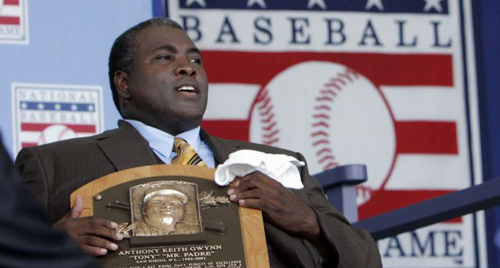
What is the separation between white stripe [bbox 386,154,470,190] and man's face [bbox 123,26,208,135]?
218cm

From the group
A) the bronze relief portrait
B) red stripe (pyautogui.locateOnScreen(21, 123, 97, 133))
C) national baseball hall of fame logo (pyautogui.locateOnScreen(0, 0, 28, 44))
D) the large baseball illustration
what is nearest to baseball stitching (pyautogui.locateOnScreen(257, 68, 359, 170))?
the large baseball illustration

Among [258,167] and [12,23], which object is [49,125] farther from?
[258,167]

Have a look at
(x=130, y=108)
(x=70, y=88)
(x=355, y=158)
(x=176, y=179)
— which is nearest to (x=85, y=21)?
(x=70, y=88)

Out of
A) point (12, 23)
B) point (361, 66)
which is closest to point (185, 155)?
point (12, 23)

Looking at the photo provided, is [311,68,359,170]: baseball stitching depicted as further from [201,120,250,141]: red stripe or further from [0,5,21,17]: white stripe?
[0,5,21,17]: white stripe

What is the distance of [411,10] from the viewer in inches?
201

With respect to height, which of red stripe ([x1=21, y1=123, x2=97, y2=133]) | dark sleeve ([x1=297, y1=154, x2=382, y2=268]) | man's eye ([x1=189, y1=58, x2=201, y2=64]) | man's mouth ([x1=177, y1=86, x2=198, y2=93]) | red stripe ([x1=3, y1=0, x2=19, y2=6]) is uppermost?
red stripe ([x1=3, y1=0, x2=19, y2=6])

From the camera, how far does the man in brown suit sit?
2551 millimetres

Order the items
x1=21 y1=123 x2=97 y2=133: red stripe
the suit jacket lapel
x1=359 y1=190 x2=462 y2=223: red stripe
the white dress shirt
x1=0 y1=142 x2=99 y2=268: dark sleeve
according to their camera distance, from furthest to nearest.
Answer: x1=359 y1=190 x2=462 y2=223: red stripe, x1=21 y1=123 x2=97 y2=133: red stripe, the white dress shirt, the suit jacket lapel, x1=0 y1=142 x2=99 y2=268: dark sleeve

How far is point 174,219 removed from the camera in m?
2.47

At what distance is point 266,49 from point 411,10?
68 centimetres

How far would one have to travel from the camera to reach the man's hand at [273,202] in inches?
100

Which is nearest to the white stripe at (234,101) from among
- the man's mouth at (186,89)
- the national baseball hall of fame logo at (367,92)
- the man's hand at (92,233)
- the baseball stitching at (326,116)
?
the national baseball hall of fame logo at (367,92)

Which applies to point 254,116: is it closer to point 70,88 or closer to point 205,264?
point 70,88
